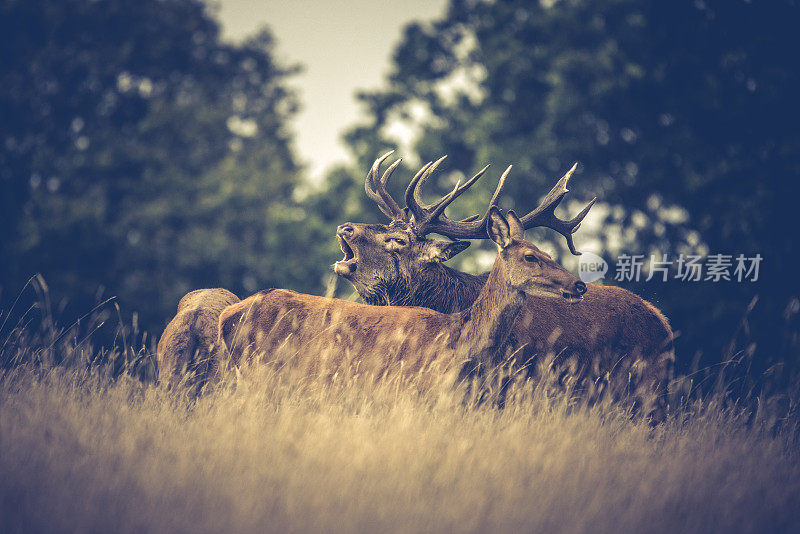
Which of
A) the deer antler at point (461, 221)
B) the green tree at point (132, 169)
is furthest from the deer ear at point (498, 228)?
the green tree at point (132, 169)

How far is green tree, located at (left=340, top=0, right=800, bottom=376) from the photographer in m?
12.0

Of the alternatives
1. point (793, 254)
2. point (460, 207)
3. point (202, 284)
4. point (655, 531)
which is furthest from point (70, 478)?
point (202, 284)

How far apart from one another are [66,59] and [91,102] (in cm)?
126

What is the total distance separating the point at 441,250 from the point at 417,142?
46.6 ft

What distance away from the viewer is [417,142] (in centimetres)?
2050

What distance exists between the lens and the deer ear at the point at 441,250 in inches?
261

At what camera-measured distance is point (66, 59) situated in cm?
1861

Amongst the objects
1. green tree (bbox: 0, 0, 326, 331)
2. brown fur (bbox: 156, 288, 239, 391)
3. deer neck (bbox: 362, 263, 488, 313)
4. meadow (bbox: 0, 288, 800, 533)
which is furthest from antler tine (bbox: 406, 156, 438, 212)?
green tree (bbox: 0, 0, 326, 331)

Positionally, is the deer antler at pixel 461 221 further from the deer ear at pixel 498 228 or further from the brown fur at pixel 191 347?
the brown fur at pixel 191 347

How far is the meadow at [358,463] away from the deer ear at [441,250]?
5.83 feet

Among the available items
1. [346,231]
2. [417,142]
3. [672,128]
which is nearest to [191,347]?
[346,231]

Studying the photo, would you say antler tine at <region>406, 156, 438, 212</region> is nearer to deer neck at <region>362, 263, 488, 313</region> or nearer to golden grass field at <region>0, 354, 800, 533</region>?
deer neck at <region>362, 263, 488, 313</region>

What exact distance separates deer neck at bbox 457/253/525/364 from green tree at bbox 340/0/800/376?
585cm

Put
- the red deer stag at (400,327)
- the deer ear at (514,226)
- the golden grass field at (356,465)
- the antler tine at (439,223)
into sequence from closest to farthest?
the golden grass field at (356,465) → the red deer stag at (400,327) → the deer ear at (514,226) → the antler tine at (439,223)
